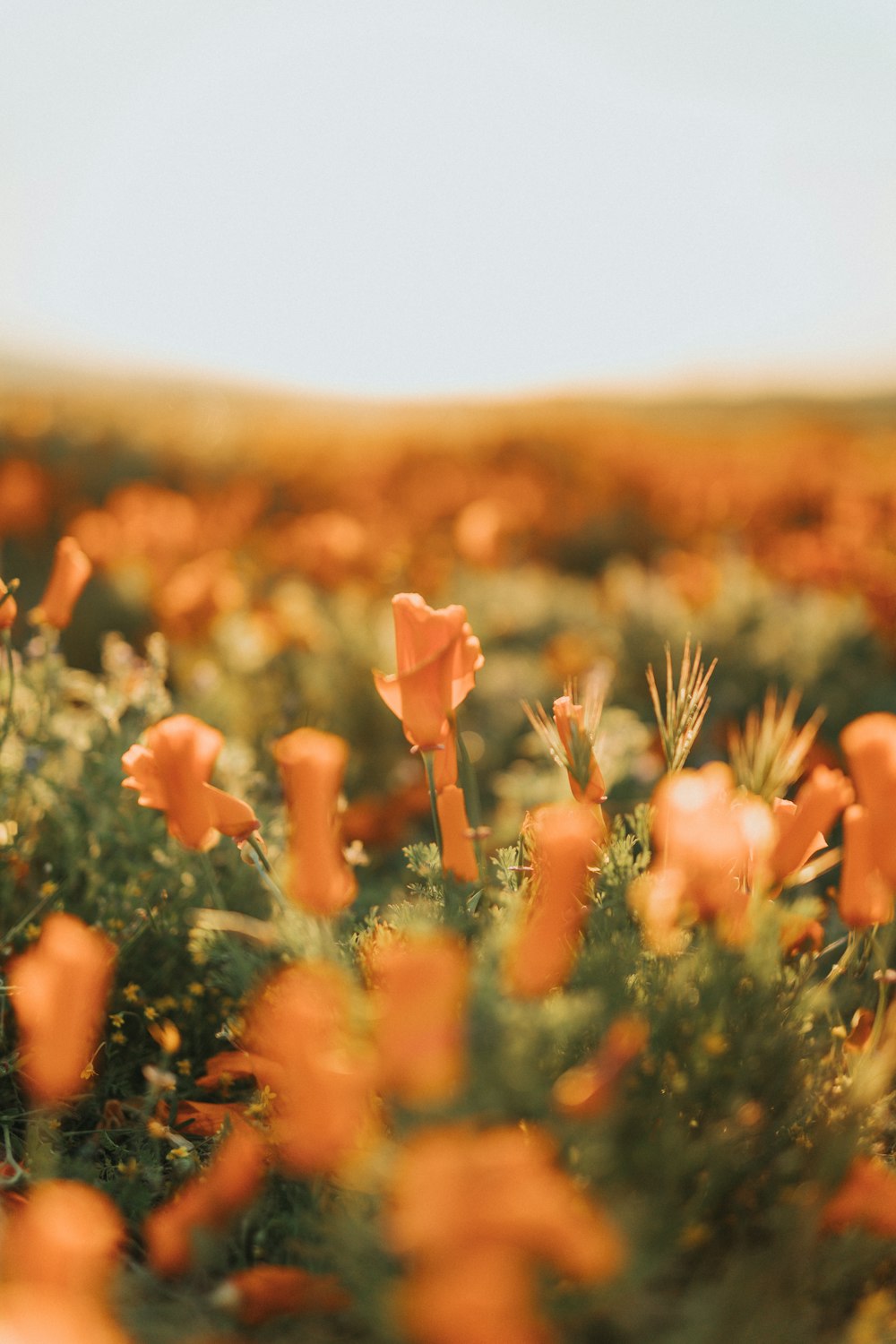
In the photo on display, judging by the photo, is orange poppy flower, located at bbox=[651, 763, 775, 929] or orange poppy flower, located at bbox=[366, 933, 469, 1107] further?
orange poppy flower, located at bbox=[651, 763, 775, 929]

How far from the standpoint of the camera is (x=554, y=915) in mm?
706

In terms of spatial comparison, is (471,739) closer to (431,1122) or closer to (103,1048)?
(103,1048)

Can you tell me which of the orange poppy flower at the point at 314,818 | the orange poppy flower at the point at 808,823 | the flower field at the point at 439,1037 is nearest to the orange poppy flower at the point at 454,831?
the flower field at the point at 439,1037

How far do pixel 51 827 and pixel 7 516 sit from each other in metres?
1.85

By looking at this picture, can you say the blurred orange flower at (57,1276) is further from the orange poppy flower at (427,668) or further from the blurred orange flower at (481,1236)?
the orange poppy flower at (427,668)

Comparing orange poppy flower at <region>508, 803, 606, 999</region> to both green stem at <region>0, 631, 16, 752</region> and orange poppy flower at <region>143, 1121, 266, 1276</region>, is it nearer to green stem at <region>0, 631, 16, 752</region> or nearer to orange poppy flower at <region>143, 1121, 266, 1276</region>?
orange poppy flower at <region>143, 1121, 266, 1276</region>

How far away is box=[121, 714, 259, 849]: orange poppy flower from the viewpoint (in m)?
0.83

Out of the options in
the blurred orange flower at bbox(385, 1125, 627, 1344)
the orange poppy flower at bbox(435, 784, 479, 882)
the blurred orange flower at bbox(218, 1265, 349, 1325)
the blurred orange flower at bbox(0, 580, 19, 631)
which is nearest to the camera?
the blurred orange flower at bbox(385, 1125, 627, 1344)

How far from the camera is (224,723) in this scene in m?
1.91

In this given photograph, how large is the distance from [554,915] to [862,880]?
26cm

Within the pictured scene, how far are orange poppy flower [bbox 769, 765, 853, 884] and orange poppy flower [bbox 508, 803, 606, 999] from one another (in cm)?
16

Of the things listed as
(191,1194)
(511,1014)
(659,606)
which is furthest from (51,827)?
(659,606)

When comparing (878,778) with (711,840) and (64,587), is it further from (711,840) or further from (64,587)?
(64,587)

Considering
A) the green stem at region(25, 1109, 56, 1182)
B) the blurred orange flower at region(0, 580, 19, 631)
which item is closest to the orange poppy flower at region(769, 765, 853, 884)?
the green stem at region(25, 1109, 56, 1182)
